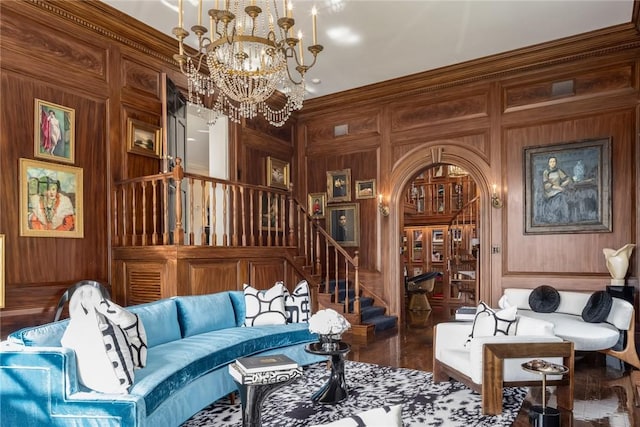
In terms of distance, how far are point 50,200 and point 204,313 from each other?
2125mm

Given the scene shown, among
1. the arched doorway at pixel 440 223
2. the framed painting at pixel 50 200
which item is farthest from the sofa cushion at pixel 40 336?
the arched doorway at pixel 440 223

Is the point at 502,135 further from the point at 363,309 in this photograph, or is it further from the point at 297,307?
the point at 297,307

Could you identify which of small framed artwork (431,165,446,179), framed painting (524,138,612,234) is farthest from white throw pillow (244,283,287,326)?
small framed artwork (431,165,446,179)

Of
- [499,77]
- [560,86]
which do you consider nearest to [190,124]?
[499,77]

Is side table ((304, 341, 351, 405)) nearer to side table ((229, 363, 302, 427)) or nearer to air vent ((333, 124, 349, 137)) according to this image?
side table ((229, 363, 302, 427))

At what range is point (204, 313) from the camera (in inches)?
162

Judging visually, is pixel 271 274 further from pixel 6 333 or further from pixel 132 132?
pixel 6 333

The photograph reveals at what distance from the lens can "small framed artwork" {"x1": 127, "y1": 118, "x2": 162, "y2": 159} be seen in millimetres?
5498

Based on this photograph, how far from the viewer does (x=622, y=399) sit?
3600 mm

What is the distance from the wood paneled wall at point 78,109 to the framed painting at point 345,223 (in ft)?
8.04

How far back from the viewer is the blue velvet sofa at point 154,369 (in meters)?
2.38

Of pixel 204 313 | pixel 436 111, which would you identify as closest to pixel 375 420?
pixel 204 313

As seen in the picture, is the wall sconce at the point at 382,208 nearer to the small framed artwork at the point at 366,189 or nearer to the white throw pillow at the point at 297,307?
the small framed artwork at the point at 366,189

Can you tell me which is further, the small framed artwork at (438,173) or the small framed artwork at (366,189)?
the small framed artwork at (438,173)
